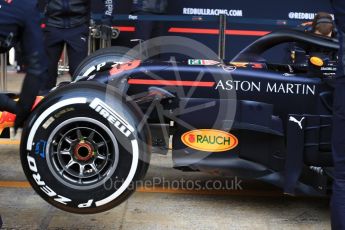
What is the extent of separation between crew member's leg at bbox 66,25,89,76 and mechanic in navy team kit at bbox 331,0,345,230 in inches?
152

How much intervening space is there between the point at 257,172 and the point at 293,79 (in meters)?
0.69

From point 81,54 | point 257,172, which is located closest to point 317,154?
point 257,172

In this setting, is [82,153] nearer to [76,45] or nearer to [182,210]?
[182,210]

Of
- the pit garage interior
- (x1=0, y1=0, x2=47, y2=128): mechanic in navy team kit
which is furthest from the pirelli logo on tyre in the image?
the pit garage interior

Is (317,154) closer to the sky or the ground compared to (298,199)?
closer to the sky

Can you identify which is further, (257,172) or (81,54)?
(81,54)

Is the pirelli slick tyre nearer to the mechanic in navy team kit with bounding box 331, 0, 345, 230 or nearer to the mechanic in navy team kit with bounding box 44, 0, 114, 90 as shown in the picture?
the mechanic in navy team kit with bounding box 331, 0, 345, 230

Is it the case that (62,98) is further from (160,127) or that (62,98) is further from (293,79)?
(293,79)

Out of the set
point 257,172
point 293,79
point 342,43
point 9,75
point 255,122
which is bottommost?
point 9,75

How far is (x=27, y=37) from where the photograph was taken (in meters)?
3.57

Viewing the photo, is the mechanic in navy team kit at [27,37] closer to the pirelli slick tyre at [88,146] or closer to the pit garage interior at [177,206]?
the pirelli slick tyre at [88,146]

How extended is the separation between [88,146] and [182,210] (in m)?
0.99

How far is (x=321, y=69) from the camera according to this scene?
4461 millimetres

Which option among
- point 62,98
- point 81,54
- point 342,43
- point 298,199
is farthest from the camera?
point 81,54
